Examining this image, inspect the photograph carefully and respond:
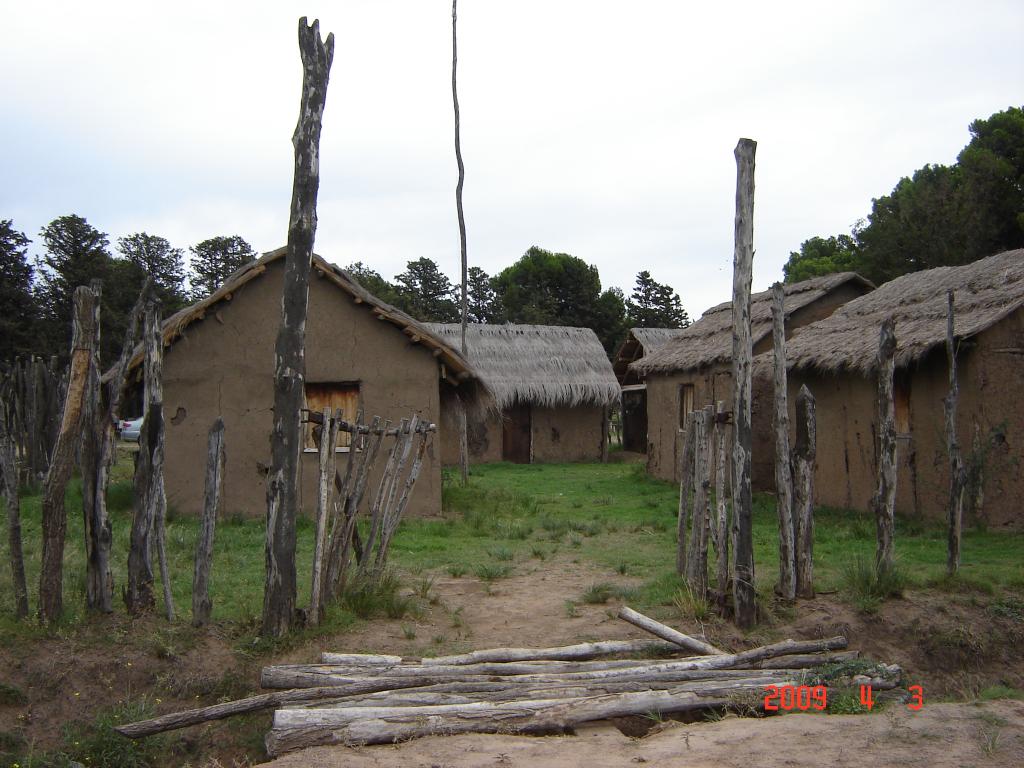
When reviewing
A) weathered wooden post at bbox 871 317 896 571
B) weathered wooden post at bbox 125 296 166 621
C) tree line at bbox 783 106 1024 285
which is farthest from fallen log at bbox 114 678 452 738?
tree line at bbox 783 106 1024 285

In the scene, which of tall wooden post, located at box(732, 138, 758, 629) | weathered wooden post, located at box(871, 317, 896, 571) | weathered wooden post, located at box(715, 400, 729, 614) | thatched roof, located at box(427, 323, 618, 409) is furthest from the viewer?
thatched roof, located at box(427, 323, 618, 409)

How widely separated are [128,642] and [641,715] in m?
3.38

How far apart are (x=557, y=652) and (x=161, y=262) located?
30817mm

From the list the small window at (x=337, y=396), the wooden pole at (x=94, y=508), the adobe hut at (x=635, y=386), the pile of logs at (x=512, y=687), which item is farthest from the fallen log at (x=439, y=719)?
the adobe hut at (x=635, y=386)

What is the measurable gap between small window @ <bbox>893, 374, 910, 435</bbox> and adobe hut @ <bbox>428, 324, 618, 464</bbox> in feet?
38.0

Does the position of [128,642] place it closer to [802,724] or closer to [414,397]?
[802,724]

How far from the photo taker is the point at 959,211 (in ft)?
85.7

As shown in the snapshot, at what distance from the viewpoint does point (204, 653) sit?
6008 millimetres

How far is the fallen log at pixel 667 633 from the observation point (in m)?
6.15

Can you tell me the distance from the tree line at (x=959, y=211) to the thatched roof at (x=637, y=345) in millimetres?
8478

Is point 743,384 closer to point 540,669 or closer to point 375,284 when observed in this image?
point 540,669

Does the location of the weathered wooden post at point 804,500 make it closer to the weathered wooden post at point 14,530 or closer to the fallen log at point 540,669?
the fallen log at point 540,669

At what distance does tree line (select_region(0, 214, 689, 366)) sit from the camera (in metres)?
24.6

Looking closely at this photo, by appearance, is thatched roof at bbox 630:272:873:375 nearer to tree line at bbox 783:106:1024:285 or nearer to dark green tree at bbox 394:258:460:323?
tree line at bbox 783:106:1024:285
